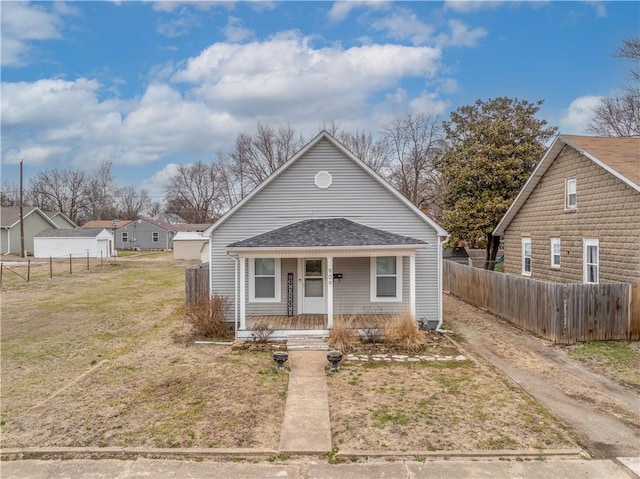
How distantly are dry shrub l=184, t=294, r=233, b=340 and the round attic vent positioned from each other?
4.73 metres

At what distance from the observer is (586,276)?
14180 mm

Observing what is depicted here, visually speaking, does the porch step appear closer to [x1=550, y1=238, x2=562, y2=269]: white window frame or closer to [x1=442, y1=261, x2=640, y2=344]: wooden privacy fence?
[x1=442, y1=261, x2=640, y2=344]: wooden privacy fence

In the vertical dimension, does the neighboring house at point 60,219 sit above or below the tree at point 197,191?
below

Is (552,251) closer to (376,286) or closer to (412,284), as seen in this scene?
(412,284)

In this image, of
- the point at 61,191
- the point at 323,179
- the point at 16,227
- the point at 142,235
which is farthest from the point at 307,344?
the point at 61,191

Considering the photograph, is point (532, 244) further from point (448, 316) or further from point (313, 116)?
point (313, 116)

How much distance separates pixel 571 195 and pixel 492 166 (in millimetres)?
9895

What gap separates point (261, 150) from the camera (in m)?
46.3

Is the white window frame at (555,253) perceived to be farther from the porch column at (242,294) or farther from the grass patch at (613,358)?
the porch column at (242,294)

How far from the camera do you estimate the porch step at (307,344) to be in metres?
10.6

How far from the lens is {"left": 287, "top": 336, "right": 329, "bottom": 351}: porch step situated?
1062 cm

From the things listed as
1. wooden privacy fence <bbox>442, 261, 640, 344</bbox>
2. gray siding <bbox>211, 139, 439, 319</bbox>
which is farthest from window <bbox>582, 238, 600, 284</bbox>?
gray siding <bbox>211, 139, 439, 319</bbox>

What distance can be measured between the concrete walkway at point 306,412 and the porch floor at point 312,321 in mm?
1876

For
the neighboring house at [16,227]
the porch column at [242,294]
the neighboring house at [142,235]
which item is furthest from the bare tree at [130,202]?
the porch column at [242,294]
